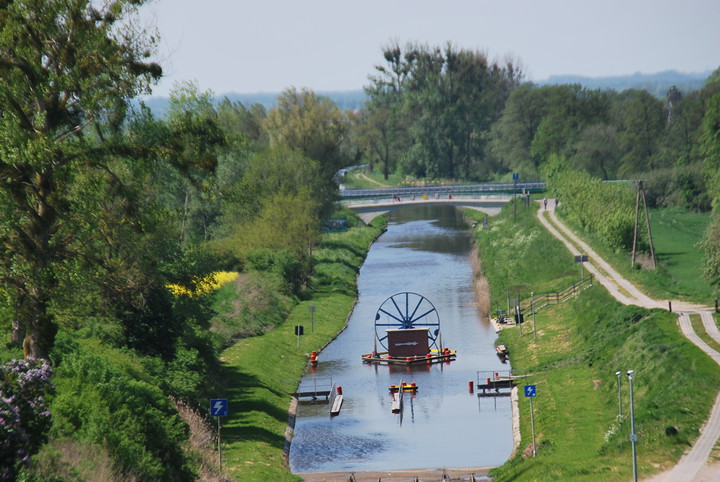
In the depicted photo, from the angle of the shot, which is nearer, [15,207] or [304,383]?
[15,207]

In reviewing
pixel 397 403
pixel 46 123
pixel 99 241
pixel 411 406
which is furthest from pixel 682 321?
pixel 46 123

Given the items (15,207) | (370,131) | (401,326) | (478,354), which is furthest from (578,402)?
(370,131)

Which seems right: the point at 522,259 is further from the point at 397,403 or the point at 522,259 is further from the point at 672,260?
the point at 397,403

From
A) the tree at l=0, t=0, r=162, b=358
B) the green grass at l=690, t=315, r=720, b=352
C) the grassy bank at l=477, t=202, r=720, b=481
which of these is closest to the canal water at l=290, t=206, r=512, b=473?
the grassy bank at l=477, t=202, r=720, b=481

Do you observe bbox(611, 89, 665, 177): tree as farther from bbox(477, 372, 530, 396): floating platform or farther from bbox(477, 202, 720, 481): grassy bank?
Result: bbox(477, 372, 530, 396): floating platform

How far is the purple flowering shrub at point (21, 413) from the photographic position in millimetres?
22672

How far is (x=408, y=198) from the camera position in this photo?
146 metres

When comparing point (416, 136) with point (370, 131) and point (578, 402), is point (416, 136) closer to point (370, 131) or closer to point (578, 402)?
point (370, 131)

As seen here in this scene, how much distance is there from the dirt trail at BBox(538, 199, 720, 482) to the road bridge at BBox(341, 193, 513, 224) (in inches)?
937

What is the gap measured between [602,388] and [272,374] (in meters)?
21.1

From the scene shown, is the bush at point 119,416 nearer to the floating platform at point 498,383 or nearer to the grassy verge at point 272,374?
the grassy verge at point 272,374

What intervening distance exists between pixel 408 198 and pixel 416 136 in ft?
90.0

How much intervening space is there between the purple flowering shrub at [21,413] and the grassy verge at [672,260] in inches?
1870

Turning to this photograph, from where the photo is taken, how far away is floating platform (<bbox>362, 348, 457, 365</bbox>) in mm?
65312
